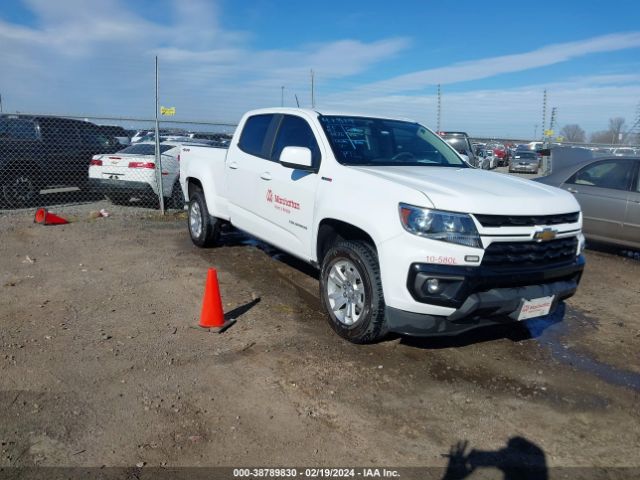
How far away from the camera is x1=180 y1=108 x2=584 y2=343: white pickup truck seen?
3.56m

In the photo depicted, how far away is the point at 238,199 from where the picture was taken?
6078 millimetres

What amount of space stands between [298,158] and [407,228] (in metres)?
1.32

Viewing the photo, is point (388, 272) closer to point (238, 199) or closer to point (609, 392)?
point (609, 392)

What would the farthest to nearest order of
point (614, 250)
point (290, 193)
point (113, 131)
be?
point (113, 131), point (614, 250), point (290, 193)

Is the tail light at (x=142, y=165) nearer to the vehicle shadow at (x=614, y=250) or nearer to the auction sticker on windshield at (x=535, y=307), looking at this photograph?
the vehicle shadow at (x=614, y=250)

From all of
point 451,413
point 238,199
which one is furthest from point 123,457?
point 238,199

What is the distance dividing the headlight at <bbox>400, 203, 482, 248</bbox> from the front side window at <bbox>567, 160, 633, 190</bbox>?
5.28m

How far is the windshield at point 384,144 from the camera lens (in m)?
4.73

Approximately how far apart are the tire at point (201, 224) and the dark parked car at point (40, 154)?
4.41 metres

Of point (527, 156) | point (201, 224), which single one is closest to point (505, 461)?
point (201, 224)

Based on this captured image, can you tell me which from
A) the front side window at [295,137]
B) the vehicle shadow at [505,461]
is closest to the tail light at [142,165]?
the front side window at [295,137]

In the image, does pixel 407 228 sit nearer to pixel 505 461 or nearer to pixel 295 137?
pixel 505 461

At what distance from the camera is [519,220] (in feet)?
12.2

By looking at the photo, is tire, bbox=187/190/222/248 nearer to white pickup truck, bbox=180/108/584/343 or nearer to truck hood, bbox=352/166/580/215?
white pickup truck, bbox=180/108/584/343
